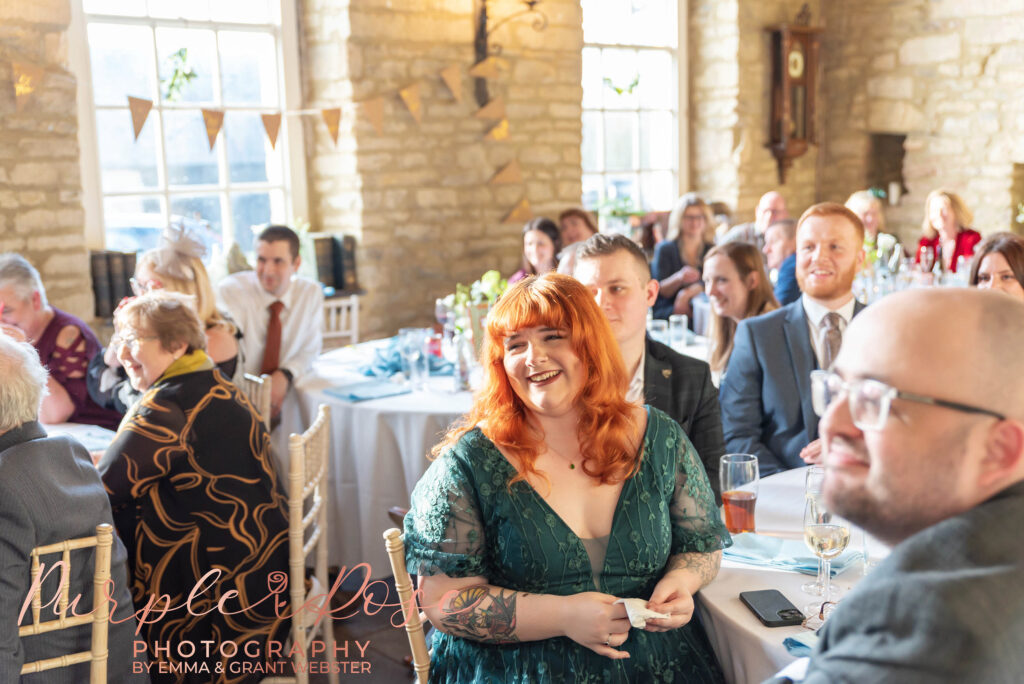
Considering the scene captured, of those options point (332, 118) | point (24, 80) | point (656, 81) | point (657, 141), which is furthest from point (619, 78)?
point (24, 80)

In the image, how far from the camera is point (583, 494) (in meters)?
1.83

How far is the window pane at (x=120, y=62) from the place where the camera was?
523cm

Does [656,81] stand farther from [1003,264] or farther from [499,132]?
[1003,264]

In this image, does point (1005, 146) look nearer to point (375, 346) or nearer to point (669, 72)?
point (669, 72)

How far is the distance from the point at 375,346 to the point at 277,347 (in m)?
0.66

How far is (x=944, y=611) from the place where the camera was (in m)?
0.93

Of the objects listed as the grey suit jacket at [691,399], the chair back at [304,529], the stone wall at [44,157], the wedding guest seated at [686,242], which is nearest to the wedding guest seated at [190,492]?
the chair back at [304,529]

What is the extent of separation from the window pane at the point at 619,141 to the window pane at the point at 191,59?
3212mm

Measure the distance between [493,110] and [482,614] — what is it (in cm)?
507

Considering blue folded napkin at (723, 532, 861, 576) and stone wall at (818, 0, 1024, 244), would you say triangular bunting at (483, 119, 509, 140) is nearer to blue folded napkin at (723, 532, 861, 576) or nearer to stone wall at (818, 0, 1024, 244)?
stone wall at (818, 0, 1024, 244)

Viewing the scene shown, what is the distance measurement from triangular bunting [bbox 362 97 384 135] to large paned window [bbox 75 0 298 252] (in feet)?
1.77

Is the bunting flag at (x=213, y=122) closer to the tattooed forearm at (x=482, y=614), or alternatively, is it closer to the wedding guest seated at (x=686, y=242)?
the wedding guest seated at (x=686, y=242)

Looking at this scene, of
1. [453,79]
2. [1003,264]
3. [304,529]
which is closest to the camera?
[304,529]

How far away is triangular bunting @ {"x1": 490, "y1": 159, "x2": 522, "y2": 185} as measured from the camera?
21.3ft
